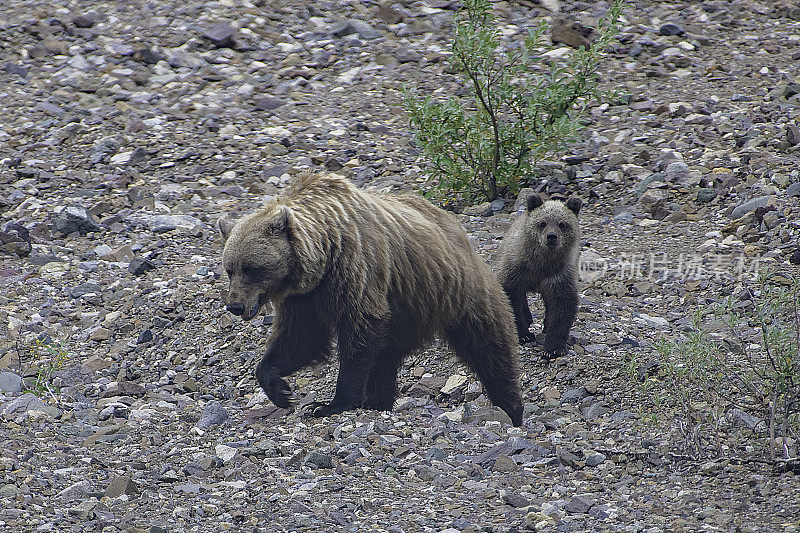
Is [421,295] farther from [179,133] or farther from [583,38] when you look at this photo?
[583,38]

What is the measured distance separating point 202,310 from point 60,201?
264 centimetres

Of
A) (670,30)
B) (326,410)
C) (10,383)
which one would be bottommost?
(10,383)

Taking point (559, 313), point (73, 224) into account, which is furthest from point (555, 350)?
point (73, 224)

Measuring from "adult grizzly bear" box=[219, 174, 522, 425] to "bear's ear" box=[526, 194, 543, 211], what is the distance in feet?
3.19

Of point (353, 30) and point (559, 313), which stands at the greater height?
point (353, 30)

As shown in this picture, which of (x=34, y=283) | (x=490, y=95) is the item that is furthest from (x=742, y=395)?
(x=34, y=283)

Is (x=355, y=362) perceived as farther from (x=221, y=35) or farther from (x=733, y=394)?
(x=221, y=35)

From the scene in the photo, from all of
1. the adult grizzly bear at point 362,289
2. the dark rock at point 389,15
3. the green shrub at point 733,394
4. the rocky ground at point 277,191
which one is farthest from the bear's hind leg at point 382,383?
the dark rock at point 389,15

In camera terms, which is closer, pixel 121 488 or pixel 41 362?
pixel 121 488

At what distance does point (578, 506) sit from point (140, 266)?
4502 mm

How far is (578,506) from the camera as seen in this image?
3.49 metres

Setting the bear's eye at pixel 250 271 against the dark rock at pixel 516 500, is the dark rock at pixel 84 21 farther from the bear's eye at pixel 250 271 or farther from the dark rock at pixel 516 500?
the dark rock at pixel 516 500

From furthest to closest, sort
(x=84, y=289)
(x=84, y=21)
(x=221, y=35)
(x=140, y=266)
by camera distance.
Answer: (x=84, y=21)
(x=221, y=35)
(x=140, y=266)
(x=84, y=289)

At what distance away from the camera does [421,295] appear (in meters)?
5.09
